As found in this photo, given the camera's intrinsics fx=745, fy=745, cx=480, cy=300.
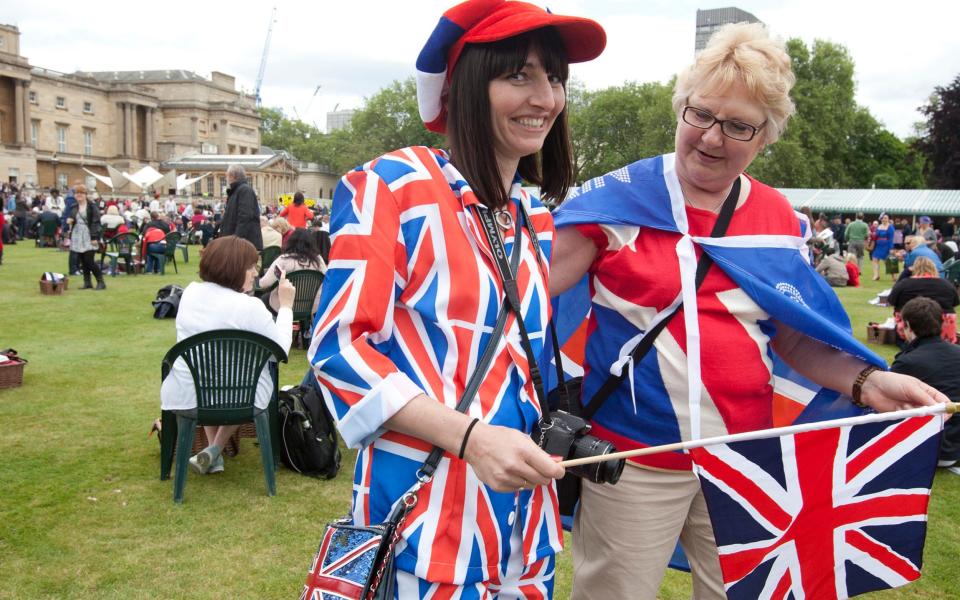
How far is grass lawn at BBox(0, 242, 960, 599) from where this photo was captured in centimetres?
348

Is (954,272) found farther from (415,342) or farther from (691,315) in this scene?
(415,342)

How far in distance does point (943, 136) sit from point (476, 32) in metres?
47.2

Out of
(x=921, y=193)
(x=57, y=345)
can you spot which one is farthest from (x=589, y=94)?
(x=57, y=345)

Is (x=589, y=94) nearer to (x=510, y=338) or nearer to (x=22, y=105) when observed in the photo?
(x=22, y=105)

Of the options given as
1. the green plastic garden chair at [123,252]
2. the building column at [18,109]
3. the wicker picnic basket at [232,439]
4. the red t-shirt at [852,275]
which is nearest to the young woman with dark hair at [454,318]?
the wicker picnic basket at [232,439]

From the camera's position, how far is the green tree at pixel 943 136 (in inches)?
1550

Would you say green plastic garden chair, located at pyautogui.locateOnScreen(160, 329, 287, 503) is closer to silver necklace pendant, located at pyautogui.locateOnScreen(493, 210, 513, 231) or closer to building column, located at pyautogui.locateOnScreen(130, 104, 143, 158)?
silver necklace pendant, located at pyautogui.locateOnScreen(493, 210, 513, 231)

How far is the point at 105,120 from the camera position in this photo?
255 feet

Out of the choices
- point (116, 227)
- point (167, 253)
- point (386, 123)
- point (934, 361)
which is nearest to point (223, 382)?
point (934, 361)

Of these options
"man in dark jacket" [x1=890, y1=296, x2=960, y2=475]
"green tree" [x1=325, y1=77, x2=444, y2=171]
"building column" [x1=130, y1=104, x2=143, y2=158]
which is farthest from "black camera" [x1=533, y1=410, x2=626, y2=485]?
"building column" [x1=130, y1=104, x2=143, y2=158]

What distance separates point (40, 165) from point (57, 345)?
70470 millimetres

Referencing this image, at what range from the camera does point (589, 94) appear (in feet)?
233

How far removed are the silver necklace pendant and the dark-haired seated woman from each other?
629 cm

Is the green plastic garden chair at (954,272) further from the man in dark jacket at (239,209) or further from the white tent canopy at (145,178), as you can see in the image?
the white tent canopy at (145,178)
